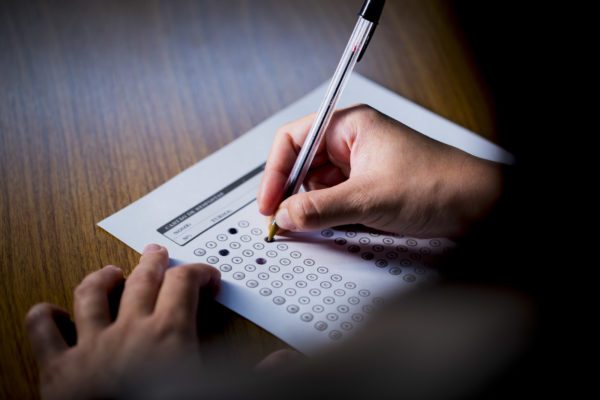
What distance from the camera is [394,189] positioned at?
63 cm

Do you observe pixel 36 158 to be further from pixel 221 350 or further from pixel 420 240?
pixel 420 240

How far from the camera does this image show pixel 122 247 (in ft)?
2.08

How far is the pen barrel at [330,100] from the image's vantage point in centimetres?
67

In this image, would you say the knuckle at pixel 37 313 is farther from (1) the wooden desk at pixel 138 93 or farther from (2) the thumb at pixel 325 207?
(2) the thumb at pixel 325 207

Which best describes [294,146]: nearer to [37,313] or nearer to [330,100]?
[330,100]

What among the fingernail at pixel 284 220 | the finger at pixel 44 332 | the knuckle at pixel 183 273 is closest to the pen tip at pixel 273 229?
the fingernail at pixel 284 220

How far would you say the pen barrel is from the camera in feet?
2.19

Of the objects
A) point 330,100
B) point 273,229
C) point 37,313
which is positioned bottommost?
point 37,313

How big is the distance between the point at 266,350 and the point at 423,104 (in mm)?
490

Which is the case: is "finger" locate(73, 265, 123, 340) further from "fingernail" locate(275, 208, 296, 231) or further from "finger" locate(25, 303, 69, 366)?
"fingernail" locate(275, 208, 296, 231)

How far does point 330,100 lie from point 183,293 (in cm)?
30

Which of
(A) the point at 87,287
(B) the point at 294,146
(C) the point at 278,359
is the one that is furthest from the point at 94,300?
(B) the point at 294,146

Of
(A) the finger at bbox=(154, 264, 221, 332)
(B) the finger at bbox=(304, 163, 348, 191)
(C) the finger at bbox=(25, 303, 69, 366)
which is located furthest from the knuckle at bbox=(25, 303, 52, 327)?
(B) the finger at bbox=(304, 163, 348, 191)

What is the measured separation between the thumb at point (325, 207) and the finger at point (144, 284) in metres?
0.15
